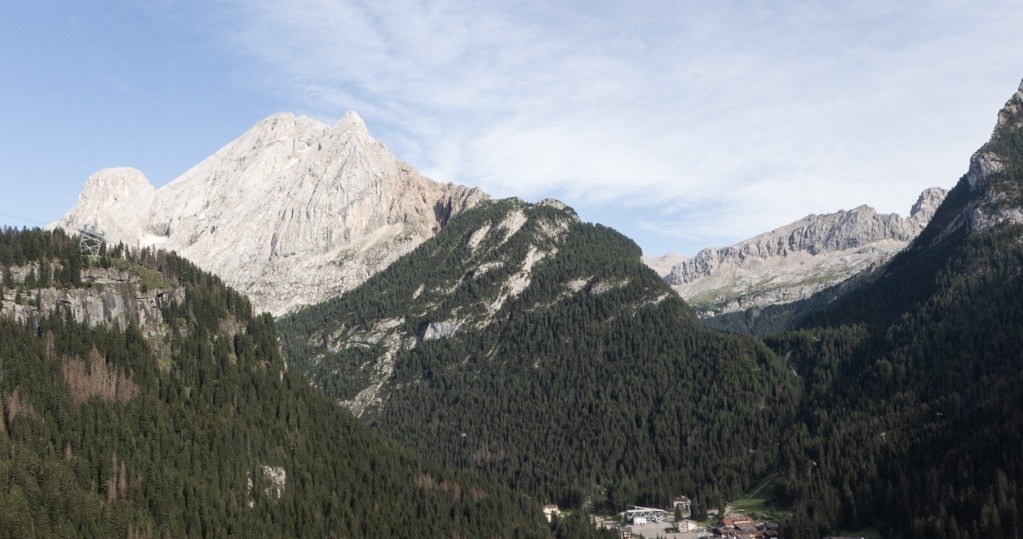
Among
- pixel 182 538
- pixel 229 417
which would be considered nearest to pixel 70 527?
pixel 182 538

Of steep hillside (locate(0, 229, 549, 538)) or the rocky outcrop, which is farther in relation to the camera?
the rocky outcrop

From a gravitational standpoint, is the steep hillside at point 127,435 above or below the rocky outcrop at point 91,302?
below

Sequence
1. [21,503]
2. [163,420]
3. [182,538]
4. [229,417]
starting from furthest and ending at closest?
[229,417] → [163,420] → [182,538] → [21,503]

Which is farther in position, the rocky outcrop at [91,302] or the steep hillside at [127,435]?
the rocky outcrop at [91,302]

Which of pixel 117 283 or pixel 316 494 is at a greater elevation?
pixel 117 283

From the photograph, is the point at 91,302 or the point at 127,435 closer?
the point at 127,435

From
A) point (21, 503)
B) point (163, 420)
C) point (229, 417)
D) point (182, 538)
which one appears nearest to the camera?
point (21, 503)

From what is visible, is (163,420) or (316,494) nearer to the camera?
(163,420)

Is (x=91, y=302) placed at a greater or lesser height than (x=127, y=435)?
greater

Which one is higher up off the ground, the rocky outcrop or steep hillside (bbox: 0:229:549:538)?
the rocky outcrop

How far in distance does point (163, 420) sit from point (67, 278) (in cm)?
4093

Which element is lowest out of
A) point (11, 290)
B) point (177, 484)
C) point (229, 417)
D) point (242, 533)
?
point (242, 533)

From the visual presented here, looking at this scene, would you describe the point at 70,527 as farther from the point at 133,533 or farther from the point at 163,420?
the point at 163,420

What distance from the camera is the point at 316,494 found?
19125 centimetres
